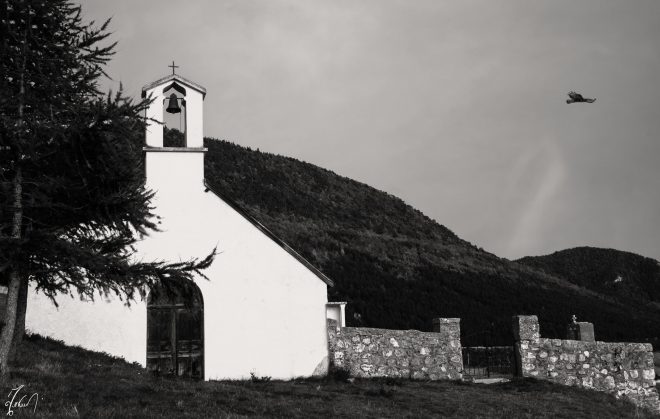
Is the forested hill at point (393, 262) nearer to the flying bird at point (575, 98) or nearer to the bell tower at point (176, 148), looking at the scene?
the bell tower at point (176, 148)

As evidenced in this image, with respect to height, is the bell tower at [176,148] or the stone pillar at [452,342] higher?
the bell tower at [176,148]

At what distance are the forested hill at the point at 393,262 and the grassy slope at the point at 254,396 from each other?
23.9ft

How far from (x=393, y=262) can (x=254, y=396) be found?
29948mm

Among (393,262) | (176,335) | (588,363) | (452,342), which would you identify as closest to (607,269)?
(393,262)

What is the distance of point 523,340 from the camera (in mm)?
17125

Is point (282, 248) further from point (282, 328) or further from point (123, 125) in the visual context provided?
point (123, 125)

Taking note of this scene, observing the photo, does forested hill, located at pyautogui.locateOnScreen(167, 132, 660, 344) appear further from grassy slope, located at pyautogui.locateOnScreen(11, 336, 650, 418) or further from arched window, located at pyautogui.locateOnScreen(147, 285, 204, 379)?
grassy slope, located at pyautogui.locateOnScreen(11, 336, 650, 418)

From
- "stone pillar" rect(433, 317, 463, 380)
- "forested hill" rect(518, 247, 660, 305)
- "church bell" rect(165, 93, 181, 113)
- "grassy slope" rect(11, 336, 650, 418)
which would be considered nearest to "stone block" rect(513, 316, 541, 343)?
"grassy slope" rect(11, 336, 650, 418)

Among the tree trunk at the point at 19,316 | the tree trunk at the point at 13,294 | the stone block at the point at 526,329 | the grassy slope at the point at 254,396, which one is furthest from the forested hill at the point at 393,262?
the stone block at the point at 526,329

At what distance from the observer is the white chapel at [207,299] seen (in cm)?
1477

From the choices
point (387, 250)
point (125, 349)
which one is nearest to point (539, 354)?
point (125, 349)

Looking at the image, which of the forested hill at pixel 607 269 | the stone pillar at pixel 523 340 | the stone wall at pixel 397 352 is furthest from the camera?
the forested hill at pixel 607 269

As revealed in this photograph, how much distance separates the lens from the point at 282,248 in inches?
619

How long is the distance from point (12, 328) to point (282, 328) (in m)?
6.64
